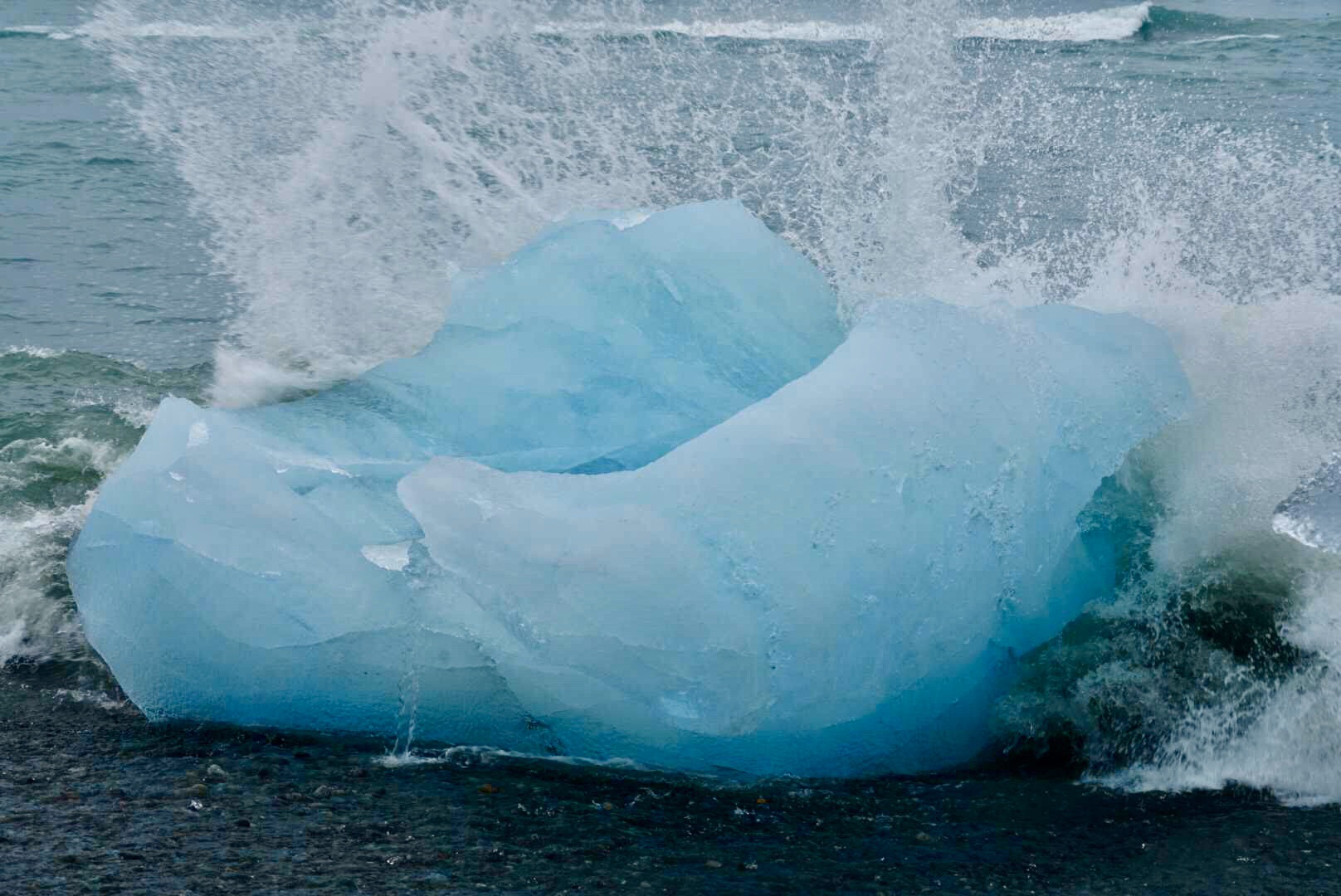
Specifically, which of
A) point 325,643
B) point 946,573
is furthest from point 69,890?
point 946,573

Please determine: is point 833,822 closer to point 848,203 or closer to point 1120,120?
point 848,203

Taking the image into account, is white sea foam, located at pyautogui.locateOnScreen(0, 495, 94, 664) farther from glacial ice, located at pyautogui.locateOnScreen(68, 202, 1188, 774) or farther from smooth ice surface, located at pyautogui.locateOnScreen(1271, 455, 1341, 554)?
smooth ice surface, located at pyautogui.locateOnScreen(1271, 455, 1341, 554)

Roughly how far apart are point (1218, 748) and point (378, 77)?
4.29 meters

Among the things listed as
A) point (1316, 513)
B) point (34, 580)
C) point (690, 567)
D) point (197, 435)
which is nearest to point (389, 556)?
point (197, 435)

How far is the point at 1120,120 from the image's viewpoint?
1075cm

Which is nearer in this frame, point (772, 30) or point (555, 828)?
point (555, 828)

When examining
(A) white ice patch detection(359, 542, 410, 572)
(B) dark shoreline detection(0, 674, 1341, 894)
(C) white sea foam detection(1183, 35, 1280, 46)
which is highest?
(C) white sea foam detection(1183, 35, 1280, 46)

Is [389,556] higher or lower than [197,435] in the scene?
lower

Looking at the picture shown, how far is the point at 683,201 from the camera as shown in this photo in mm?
7113

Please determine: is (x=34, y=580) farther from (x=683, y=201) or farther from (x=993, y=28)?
(x=993, y=28)

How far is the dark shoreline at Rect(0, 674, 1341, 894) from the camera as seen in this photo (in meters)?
2.73

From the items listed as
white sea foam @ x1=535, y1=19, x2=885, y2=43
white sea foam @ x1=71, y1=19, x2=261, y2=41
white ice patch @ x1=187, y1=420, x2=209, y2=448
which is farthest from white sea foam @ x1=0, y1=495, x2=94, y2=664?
white sea foam @ x1=535, y1=19, x2=885, y2=43

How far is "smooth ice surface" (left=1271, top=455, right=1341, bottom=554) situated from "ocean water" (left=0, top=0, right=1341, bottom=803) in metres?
0.13

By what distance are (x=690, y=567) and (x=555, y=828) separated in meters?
0.68
